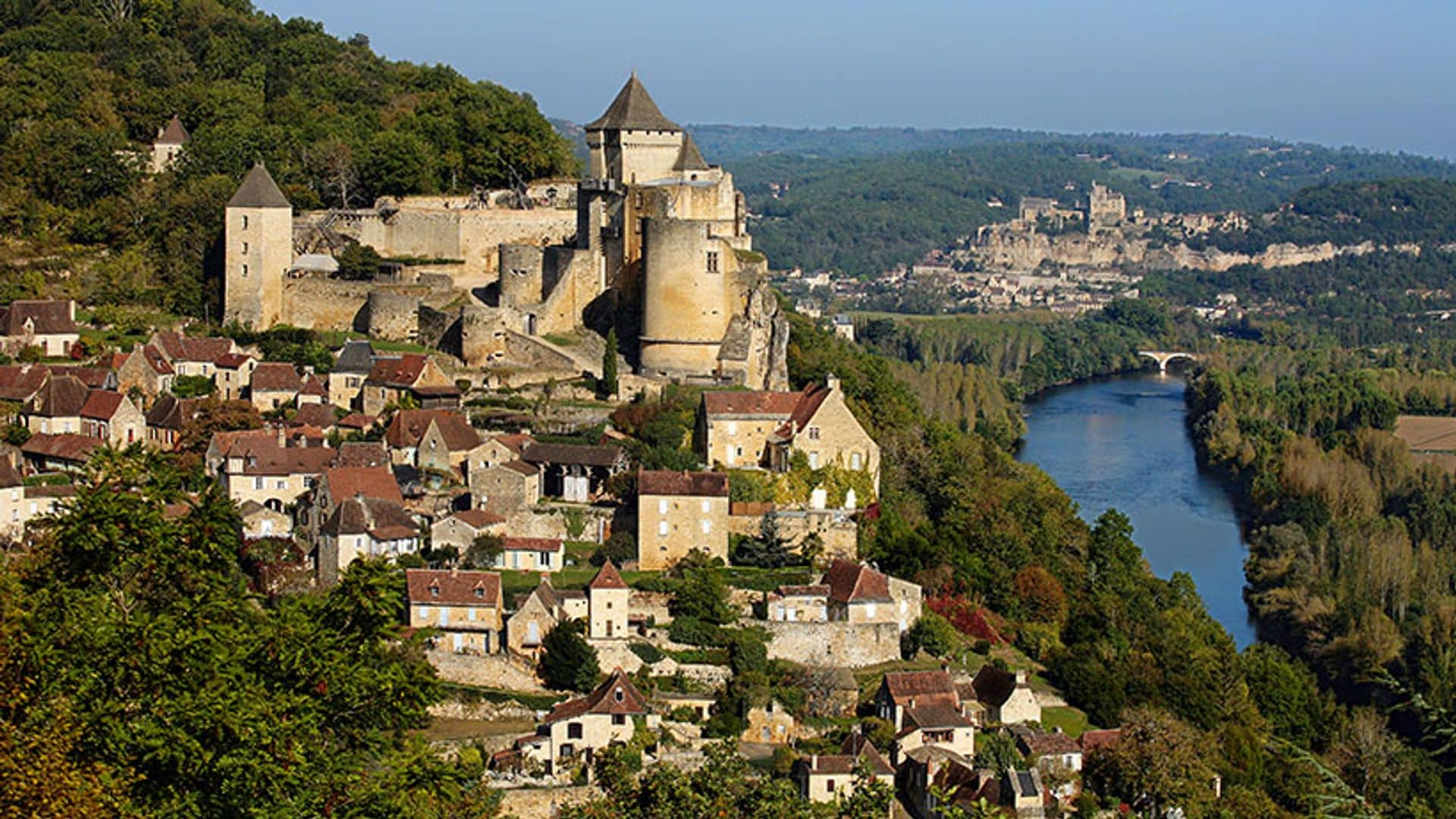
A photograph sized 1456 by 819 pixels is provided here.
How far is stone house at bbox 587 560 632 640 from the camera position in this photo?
22.0m

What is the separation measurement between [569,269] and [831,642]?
32.5ft

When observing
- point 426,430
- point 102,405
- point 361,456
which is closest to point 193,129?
point 102,405

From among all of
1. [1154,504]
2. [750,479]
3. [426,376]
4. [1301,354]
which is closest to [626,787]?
[750,479]

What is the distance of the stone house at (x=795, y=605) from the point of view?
75.9ft

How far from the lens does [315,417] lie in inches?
1051

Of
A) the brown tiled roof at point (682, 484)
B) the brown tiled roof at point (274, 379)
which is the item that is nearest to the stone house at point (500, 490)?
the brown tiled roof at point (682, 484)

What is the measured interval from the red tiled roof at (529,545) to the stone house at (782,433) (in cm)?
339

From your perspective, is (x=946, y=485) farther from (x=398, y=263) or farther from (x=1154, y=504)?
(x=1154, y=504)

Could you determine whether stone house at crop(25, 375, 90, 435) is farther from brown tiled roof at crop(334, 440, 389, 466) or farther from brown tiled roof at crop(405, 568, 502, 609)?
brown tiled roof at crop(405, 568, 502, 609)

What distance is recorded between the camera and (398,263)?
108 feet

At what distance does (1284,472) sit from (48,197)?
3258 centimetres

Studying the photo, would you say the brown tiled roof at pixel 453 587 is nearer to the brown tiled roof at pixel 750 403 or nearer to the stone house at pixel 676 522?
the stone house at pixel 676 522

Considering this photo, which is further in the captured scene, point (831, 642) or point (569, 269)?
point (569, 269)

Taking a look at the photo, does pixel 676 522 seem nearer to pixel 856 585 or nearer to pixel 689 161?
pixel 856 585
